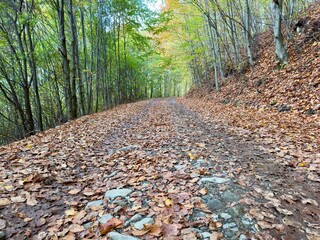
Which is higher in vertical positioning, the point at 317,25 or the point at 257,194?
the point at 317,25

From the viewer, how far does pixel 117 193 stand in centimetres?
276

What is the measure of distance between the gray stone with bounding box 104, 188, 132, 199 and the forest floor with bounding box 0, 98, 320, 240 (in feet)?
0.04

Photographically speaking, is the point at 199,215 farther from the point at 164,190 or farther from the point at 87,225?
the point at 87,225

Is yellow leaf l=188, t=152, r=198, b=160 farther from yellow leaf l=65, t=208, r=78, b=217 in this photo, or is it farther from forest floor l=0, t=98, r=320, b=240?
→ yellow leaf l=65, t=208, r=78, b=217


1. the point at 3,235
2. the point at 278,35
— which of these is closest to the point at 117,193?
the point at 3,235

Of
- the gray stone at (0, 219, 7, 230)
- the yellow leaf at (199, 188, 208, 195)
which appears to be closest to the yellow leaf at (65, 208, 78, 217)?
the gray stone at (0, 219, 7, 230)

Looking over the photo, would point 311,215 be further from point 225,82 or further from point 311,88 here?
point 225,82

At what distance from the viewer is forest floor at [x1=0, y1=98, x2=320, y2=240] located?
80.2 inches

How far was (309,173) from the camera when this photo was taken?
10.2 ft

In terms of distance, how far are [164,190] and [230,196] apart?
2.62 feet

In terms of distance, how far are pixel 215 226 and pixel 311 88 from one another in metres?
6.86

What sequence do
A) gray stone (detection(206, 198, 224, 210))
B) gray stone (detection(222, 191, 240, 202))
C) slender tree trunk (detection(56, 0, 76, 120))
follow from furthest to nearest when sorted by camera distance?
slender tree trunk (detection(56, 0, 76, 120))
gray stone (detection(222, 191, 240, 202))
gray stone (detection(206, 198, 224, 210))

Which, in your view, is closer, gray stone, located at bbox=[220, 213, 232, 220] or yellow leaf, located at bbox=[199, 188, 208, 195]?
gray stone, located at bbox=[220, 213, 232, 220]

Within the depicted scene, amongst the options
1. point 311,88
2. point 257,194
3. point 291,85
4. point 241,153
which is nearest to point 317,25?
point 291,85
